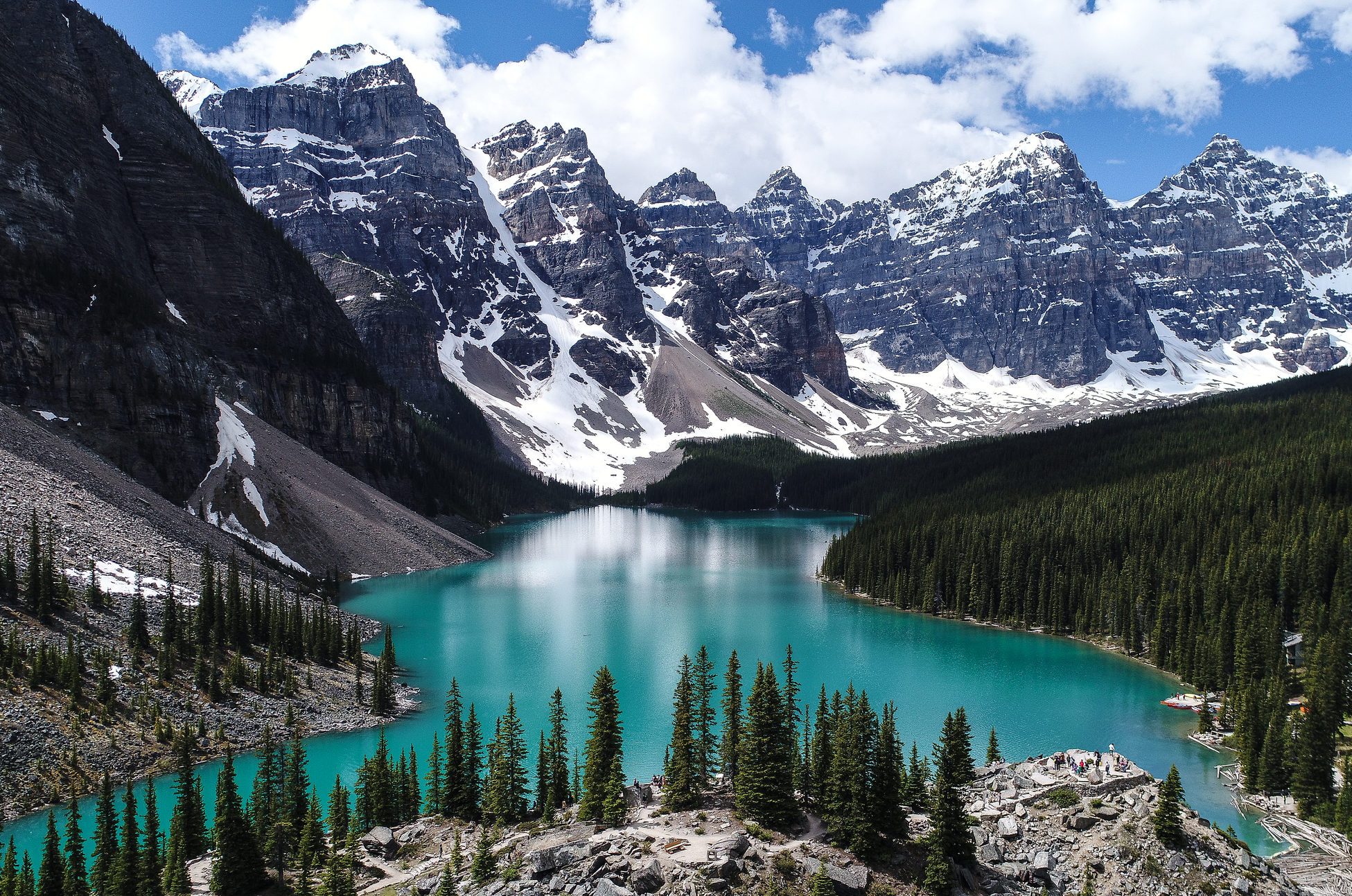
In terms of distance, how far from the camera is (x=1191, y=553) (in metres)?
75.1

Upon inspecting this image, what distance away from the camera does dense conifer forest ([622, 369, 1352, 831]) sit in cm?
4647

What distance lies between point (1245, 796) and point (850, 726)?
797 inches

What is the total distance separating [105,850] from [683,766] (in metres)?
17.2

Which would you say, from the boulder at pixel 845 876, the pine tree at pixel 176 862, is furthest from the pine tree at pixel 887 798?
the pine tree at pixel 176 862

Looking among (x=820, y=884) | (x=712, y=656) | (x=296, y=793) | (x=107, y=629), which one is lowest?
(x=712, y=656)

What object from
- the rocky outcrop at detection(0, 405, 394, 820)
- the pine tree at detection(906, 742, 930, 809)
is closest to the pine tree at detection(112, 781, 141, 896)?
the rocky outcrop at detection(0, 405, 394, 820)

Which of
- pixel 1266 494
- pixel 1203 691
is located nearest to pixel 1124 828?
pixel 1203 691

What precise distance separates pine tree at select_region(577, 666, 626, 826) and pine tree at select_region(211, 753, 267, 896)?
961 cm

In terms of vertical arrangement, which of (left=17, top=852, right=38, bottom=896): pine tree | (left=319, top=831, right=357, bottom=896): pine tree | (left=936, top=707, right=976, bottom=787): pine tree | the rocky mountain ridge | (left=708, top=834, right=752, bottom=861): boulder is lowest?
(left=17, top=852, right=38, bottom=896): pine tree

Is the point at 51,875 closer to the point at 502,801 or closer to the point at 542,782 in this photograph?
the point at 502,801

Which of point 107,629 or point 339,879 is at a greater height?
point 107,629

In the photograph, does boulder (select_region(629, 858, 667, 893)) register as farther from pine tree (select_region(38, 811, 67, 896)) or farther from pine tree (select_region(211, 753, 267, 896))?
pine tree (select_region(38, 811, 67, 896))

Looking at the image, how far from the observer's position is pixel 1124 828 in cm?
2777

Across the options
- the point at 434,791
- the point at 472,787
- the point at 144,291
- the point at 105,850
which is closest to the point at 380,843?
the point at 472,787
